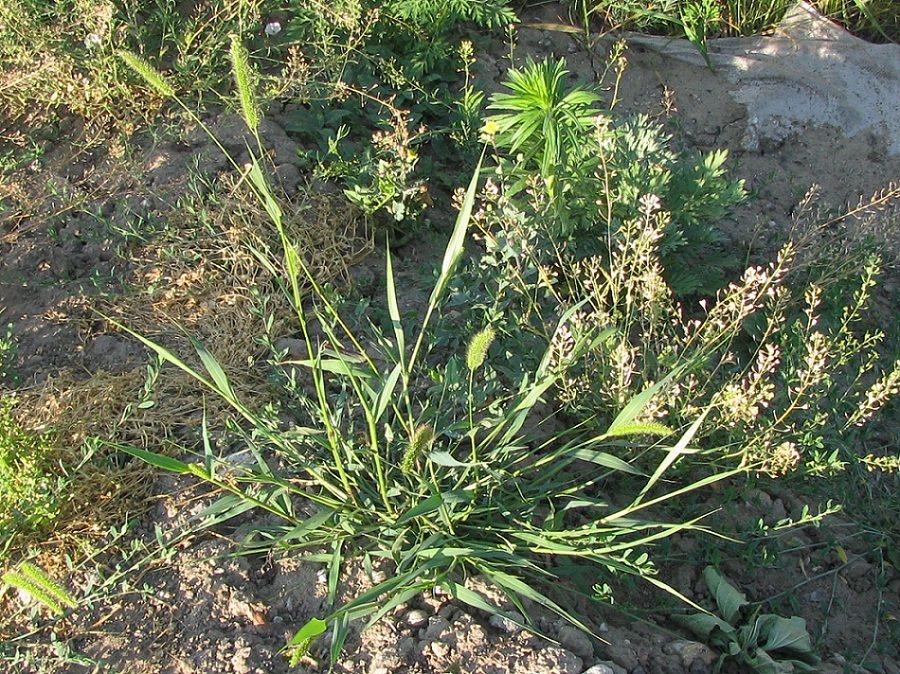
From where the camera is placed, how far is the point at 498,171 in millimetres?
3020

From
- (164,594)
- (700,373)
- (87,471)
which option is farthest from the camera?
(700,373)

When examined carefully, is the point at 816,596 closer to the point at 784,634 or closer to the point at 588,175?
the point at 784,634

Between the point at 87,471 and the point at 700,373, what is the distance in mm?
1869

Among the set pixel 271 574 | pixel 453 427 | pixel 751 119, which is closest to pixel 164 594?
pixel 271 574

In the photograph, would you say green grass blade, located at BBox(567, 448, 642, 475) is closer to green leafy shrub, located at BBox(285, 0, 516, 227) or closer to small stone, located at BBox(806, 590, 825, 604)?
small stone, located at BBox(806, 590, 825, 604)

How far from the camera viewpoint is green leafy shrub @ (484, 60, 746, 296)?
2.94 m

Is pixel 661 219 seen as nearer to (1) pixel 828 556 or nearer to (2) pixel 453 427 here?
(2) pixel 453 427

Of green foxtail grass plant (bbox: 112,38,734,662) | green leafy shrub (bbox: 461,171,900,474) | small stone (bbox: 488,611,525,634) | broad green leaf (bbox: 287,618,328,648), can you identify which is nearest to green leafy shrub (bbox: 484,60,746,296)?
green leafy shrub (bbox: 461,171,900,474)

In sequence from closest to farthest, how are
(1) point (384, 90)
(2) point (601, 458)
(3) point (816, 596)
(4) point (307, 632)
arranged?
(4) point (307, 632)
(2) point (601, 458)
(3) point (816, 596)
(1) point (384, 90)

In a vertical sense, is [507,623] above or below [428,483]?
below

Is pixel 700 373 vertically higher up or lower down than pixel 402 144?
lower down

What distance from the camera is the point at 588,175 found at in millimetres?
3053

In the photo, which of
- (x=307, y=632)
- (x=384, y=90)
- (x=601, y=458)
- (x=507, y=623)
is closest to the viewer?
(x=307, y=632)

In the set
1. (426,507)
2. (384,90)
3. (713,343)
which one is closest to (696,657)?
(426,507)
